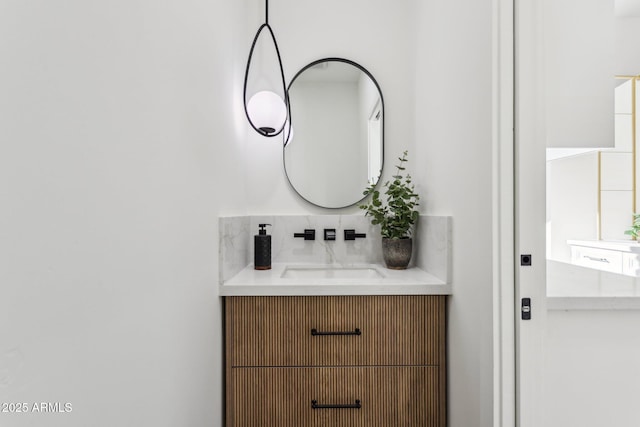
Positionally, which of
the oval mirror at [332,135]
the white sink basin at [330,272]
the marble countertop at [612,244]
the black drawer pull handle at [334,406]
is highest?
the oval mirror at [332,135]

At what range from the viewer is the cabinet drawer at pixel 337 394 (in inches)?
54.8

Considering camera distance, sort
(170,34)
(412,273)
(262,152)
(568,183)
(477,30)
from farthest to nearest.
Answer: (568,183) → (262,152) → (412,273) → (477,30) → (170,34)

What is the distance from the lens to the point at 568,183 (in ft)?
10.4

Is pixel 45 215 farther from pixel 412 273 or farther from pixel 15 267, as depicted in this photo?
pixel 412 273

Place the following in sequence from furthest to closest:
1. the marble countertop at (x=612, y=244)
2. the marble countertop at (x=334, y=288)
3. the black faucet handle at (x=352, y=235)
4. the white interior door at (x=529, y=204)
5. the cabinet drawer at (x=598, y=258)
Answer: the cabinet drawer at (x=598, y=258)
the marble countertop at (x=612, y=244)
the black faucet handle at (x=352, y=235)
the marble countertop at (x=334, y=288)
the white interior door at (x=529, y=204)

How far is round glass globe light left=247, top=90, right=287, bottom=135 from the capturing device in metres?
1.73

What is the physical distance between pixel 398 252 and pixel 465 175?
1.98 feet

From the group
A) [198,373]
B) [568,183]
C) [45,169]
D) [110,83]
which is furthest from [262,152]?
[568,183]

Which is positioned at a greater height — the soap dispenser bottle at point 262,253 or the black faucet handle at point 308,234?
the black faucet handle at point 308,234

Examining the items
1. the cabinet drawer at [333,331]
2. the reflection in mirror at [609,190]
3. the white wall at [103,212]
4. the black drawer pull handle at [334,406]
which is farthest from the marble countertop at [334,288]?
the reflection in mirror at [609,190]

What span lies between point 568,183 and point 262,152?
9.17 feet

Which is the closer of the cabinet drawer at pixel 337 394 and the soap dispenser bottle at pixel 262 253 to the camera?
the cabinet drawer at pixel 337 394

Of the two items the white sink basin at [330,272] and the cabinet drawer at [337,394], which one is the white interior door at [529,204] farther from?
the white sink basin at [330,272]

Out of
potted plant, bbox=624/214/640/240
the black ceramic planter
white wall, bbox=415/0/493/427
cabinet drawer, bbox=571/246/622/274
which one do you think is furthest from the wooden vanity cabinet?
potted plant, bbox=624/214/640/240
